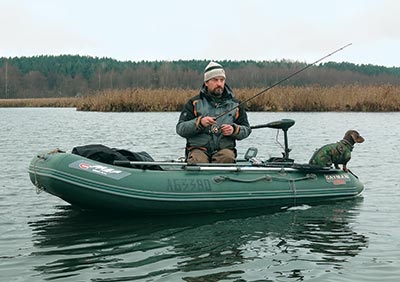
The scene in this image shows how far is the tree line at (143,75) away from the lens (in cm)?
7800

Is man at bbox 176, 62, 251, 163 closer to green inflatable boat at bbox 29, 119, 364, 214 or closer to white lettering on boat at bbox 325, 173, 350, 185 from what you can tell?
green inflatable boat at bbox 29, 119, 364, 214

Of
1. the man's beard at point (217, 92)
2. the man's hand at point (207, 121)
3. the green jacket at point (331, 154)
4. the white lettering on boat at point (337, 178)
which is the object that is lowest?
the white lettering on boat at point (337, 178)

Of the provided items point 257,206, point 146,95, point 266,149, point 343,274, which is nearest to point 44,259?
point 343,274

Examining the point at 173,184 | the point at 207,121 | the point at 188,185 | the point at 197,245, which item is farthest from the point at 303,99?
the point at 197,245

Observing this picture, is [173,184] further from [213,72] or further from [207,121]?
[213,72]

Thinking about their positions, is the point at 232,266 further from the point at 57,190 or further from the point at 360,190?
the point at 360,190

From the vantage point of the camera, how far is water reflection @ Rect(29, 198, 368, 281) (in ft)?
17.6

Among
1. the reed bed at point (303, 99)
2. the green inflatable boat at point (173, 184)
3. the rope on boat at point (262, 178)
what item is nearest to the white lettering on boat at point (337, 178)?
the green inflatable boat at point (173, 184)

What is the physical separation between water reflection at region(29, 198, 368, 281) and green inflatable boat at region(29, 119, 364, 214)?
0.18 meters

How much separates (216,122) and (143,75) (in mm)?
80589

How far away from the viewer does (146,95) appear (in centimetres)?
3083

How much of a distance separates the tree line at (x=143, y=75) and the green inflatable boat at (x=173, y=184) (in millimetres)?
60074

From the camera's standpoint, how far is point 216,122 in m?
8.02

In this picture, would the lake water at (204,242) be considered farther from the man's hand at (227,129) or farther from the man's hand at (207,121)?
the man's hand at (207,121)
